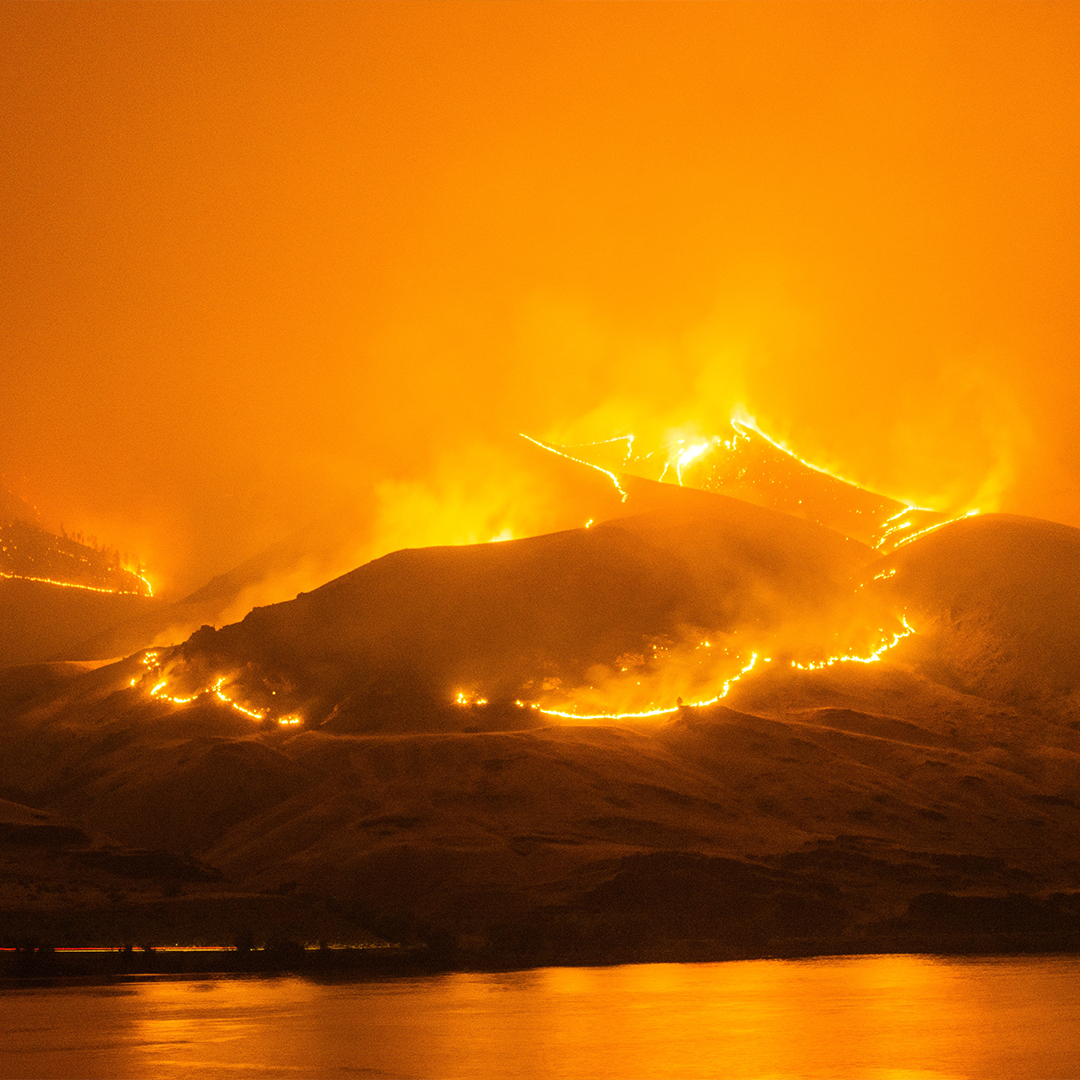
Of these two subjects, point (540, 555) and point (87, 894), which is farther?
point (540, 555)

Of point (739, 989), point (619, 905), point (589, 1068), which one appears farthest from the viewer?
point (619, 905)

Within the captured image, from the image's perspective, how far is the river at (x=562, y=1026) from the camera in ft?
139

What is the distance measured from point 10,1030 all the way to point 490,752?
247 ft

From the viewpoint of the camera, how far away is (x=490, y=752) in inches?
4872

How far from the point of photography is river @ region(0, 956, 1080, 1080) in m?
42.2

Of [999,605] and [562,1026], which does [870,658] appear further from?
[562,1026]

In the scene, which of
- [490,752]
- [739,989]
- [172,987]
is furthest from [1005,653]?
[172,987]

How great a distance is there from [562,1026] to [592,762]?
72.1 metres

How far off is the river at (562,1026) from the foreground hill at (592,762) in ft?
56.4

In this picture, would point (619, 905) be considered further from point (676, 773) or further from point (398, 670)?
point (398, 670)

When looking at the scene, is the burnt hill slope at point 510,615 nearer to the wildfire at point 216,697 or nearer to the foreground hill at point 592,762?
the foreground hill at point 592,762

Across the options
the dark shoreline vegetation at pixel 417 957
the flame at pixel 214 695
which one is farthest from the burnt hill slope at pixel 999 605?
the flame at pixel 214 695

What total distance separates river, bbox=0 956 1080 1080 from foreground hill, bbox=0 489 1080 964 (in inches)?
677

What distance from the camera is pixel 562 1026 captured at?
51.4m
